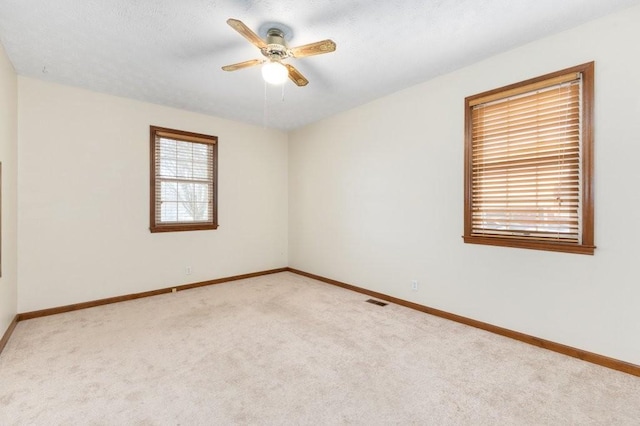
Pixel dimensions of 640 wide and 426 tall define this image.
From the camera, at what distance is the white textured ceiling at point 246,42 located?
2164 mm

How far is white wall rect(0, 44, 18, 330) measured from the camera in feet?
8.77

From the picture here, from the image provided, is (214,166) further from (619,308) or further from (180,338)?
(619,308)

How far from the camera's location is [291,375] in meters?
2.19

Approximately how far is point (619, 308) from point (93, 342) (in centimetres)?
435

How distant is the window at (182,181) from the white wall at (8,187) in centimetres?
135

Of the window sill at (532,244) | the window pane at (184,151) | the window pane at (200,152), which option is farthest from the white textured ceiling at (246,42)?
the window sill at (532,244)

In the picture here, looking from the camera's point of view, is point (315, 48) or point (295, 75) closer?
point (315, 48)

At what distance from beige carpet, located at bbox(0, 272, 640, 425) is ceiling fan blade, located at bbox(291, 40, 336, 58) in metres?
2.37

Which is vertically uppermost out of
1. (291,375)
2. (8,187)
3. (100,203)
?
(8,187)

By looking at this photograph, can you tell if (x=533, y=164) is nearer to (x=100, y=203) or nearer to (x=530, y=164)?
(x=530, y=164)

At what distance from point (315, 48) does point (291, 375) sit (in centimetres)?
240

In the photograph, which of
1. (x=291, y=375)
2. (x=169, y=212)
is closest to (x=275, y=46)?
(x=291, y=375)

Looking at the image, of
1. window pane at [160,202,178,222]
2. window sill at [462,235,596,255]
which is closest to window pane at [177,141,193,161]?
window pane at [160,202,178,222]

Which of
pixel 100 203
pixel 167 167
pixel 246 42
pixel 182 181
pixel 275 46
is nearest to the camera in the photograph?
pixel 275 46
